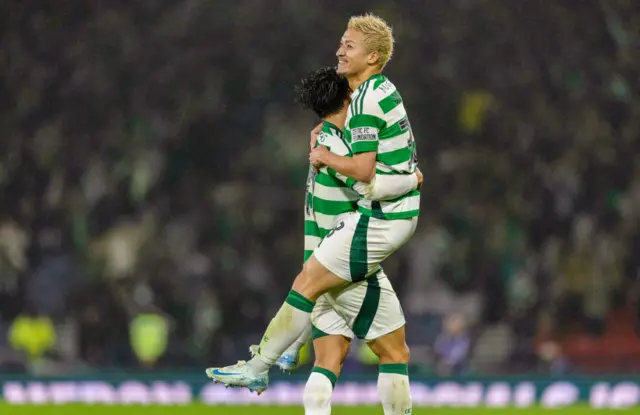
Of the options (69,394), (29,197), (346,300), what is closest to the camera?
(346,300)

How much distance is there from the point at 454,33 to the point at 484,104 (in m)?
0.96

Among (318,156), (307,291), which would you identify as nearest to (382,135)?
(318,156)

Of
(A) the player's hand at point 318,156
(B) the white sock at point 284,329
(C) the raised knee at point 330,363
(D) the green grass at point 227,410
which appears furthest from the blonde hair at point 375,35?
(D) the green grass at point 227,410

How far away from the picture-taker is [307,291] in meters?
5.03

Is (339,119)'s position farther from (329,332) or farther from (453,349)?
(453,349)

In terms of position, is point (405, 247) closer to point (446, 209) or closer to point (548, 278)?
point (446, 209)

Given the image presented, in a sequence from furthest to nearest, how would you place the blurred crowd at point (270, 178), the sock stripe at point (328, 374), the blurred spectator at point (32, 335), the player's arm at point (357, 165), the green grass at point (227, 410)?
the blurred crowd at point (270, 178) < the blurred spectator at point (32, 335) < the green grass at point (227, 410) < the sock stripe at point (328, 374) < the player's arm at point (357, 165)

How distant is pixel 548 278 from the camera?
39.8 feet

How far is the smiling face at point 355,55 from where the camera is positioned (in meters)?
5.10

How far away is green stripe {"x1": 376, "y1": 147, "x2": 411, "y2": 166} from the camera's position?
5.04m

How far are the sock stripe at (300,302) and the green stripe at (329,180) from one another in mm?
557

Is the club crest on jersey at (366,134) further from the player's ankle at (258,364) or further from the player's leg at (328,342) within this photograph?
the player's ankle at (258,364)

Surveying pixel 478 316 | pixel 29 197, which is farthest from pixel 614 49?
pixel 29 197

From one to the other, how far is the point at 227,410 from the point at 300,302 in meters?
3.88
